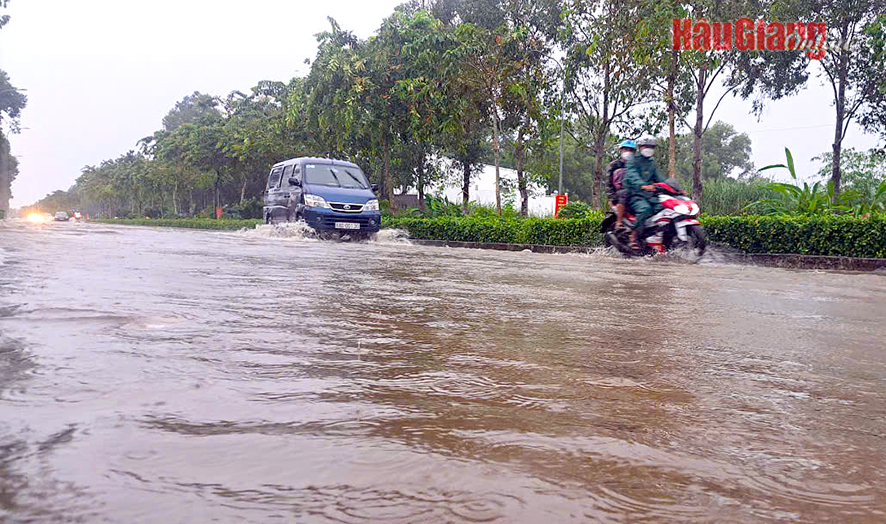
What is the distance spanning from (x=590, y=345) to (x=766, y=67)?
84.2ft

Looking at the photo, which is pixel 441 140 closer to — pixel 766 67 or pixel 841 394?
pixel 766 67

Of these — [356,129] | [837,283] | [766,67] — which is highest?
[766,67]

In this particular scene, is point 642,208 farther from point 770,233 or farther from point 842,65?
point 842,65

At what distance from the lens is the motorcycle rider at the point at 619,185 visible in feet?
34.9

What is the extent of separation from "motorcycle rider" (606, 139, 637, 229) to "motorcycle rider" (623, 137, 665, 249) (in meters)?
0.09

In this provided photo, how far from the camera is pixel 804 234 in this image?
39.4 feet

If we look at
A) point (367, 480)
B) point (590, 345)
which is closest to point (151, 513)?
point (367, 480)

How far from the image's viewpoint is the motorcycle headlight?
51.2ft

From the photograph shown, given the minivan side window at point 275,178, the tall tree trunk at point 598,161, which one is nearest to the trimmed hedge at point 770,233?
the minivan side window at point 275,178

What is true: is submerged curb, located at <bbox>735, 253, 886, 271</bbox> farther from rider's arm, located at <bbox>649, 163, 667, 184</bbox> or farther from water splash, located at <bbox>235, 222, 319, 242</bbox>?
water splash, located at <bbox>235, 222, 319, 242</bbox>

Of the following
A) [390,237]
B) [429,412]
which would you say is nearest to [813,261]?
[390,237]

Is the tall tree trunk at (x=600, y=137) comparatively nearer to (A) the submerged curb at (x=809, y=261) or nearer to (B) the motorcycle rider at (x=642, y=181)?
(A) the submerged curb at (x=809, y=261)

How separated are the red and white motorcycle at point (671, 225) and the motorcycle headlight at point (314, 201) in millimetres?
6883

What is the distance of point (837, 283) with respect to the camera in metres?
7.98
